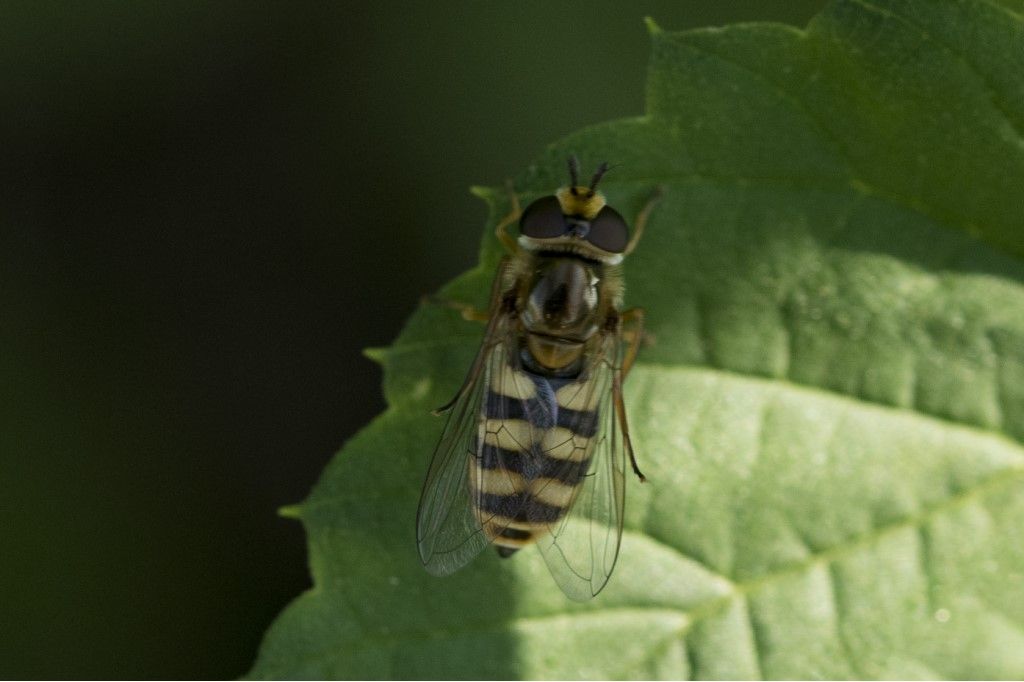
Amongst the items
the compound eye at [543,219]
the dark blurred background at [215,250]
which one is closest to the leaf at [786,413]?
the compound eye at [543,219]

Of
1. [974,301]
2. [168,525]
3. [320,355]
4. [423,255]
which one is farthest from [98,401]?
[974,301]

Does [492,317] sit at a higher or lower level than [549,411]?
higher

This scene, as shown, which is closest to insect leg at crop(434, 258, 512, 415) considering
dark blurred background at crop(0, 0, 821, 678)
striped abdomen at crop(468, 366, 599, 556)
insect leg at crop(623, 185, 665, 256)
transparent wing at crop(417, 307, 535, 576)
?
transparent wing at crop(417, 307, 535, 576)

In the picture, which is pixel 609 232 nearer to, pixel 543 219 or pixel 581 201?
pixel 581 201

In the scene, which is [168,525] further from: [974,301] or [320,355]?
[974,301]

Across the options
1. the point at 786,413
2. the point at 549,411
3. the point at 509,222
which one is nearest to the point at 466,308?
the point at 509,222

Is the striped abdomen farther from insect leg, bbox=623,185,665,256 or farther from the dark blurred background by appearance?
the dark blurred background
